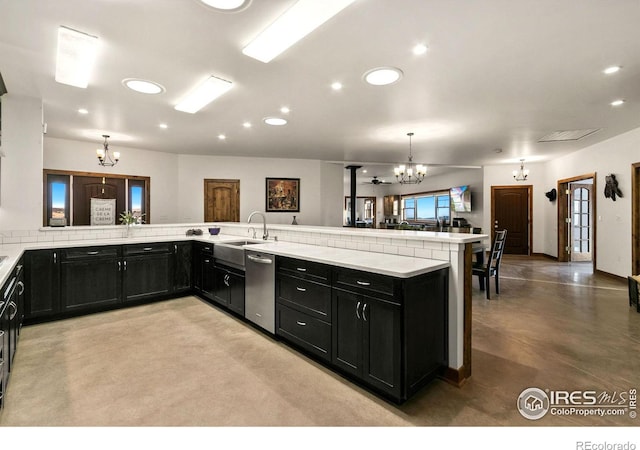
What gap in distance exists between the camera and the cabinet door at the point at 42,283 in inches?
132

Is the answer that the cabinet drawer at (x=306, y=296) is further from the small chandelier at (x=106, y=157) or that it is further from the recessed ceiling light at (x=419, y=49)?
the small chandelier at (x=106, y=157)

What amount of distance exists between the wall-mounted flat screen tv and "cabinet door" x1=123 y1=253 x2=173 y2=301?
8663 mm

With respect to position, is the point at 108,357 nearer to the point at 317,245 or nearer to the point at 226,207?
the point at 317,245

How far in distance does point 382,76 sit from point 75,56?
9.04ft

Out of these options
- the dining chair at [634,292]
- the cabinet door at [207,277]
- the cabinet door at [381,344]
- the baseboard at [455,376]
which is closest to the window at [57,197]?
the cabinet door at [207,277]

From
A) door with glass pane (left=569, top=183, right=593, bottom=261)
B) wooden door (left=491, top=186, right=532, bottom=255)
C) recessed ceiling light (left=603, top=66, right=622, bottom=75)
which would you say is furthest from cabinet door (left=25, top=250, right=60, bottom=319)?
door with glass pane (left=569, top=183, right=593, bottom=261)

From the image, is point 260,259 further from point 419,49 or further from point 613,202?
point 613,202

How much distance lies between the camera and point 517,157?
7.55m

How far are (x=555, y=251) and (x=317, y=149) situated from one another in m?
6.72

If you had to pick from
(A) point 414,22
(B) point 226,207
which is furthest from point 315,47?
(B) point 226,207

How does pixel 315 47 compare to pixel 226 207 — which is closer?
pixel 315 47

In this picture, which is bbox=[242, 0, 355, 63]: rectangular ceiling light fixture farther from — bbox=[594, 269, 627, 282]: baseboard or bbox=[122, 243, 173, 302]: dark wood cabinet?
bbox=[594, 269, 627, 282]: baseboard
